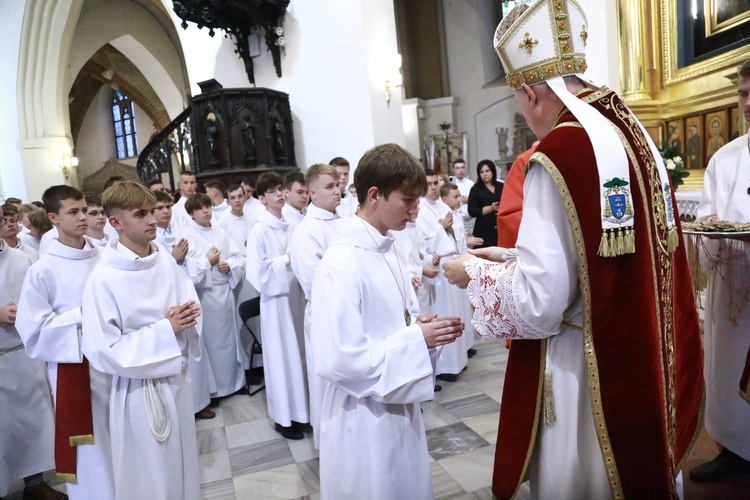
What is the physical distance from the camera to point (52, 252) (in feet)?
9.43

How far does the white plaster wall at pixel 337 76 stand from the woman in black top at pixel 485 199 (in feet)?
6.65

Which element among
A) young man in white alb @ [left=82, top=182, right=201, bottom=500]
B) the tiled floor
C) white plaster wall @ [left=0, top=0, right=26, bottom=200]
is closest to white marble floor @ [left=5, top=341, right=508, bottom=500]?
the tiled floor

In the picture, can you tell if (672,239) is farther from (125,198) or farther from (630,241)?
(125,198)

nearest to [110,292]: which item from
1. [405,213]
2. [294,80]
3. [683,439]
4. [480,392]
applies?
[405,213]

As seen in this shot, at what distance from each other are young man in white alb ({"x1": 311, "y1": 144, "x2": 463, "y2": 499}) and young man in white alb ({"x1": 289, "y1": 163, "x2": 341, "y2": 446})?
5.04 feet

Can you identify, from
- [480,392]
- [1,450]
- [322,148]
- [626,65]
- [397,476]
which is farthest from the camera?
[322,148]

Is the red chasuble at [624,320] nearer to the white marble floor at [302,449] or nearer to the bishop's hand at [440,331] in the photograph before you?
the bishop's hand at [440,331]

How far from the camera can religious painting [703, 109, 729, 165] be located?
18.3ft

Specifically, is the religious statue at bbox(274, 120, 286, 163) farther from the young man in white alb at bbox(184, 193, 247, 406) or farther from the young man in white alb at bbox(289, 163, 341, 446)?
the young man in white alb at bbox(289, 163, 341, 446)

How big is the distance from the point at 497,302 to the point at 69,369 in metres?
2.22

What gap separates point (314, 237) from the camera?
3.62 meters

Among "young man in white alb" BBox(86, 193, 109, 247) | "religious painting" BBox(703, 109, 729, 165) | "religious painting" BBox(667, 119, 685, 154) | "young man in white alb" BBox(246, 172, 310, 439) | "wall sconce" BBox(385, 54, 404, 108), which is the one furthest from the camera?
"wall sconce" BBox(385, 54, 404, 108)

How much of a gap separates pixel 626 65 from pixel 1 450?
7.16 metres

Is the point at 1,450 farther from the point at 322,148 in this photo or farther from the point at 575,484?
the point at 322,148
